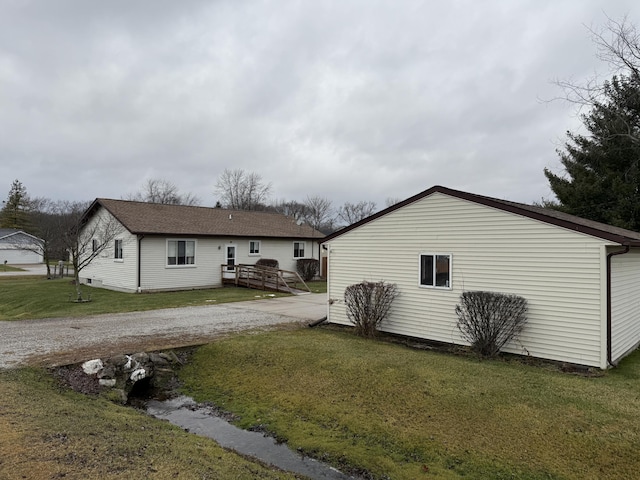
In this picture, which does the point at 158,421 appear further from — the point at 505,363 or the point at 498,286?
the point at 498,286

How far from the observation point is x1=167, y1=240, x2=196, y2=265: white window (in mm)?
19734

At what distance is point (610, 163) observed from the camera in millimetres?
19828

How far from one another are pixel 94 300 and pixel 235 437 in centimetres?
1347

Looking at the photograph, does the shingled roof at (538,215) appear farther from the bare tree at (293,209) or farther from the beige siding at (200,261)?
the bare tree at (293,209)

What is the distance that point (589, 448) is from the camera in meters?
4.44

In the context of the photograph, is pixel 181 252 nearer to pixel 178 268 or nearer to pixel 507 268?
pixel 178 268

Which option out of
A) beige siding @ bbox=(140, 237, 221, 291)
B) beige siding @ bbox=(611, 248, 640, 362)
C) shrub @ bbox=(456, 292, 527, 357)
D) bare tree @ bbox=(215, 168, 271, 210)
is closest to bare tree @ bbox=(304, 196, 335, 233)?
bare tree @ bbox=(215, 168, 271, 210)

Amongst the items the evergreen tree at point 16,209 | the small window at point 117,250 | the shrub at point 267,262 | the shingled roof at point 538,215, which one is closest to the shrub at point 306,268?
the shrub at point 267,262

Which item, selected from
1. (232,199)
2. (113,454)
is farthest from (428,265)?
(232,199)

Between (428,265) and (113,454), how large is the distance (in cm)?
755

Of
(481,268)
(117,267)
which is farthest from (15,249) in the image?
(481,268)

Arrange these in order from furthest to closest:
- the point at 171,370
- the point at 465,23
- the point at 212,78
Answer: the point at 212,78 → the point at 465,23 → the point at 171,370

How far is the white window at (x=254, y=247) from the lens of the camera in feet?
77.5

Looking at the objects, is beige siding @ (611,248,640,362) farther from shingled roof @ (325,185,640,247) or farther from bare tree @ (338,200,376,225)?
bare tree @ (338,200,376,225)
